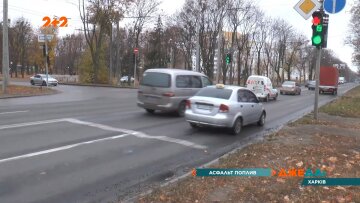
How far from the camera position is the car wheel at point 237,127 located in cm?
1240

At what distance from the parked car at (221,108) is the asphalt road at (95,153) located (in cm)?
36

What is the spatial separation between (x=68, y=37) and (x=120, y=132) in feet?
310

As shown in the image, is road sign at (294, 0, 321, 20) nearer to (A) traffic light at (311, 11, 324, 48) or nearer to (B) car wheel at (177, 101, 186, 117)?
(A) traffic light at (311, 11, 324, 48)

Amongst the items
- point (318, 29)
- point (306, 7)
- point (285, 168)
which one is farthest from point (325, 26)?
point (285, 168)

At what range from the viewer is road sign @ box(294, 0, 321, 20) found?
504 inches

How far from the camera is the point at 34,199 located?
220 inches

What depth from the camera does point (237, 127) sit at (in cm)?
1258

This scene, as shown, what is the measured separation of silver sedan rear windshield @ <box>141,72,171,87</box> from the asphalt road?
1583mm

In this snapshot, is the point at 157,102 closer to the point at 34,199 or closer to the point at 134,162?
the point at 134,162

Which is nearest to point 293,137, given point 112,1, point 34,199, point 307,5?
point 307,5

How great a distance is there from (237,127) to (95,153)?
5351 millimetres

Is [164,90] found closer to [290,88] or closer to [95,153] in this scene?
[95,153]

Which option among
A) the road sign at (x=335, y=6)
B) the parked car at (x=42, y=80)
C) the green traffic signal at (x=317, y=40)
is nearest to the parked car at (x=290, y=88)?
the parked car at (x=42, y=80)

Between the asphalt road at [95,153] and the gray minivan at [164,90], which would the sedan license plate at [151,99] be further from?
the asphalt road at [95,153]
